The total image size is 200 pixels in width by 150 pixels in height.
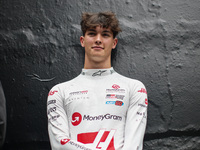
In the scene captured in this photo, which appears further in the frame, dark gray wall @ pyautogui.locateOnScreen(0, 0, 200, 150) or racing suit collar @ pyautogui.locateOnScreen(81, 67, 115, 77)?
dark gray wall @ pyautogui.locateOnScreen(0, 0, 200, 150)

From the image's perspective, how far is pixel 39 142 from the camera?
1939 mm

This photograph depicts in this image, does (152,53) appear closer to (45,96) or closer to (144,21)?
(144,21)

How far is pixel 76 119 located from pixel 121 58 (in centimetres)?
57

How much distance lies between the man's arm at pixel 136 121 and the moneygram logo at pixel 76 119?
258 mm

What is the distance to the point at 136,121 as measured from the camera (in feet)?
4.95

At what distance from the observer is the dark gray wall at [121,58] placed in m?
1.91

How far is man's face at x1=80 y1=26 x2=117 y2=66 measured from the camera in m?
1.65

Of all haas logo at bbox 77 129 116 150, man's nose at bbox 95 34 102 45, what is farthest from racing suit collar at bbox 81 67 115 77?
haas logo at bbox 77 129 116 150

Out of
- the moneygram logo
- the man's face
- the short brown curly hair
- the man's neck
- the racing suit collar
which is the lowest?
the moneygram logo

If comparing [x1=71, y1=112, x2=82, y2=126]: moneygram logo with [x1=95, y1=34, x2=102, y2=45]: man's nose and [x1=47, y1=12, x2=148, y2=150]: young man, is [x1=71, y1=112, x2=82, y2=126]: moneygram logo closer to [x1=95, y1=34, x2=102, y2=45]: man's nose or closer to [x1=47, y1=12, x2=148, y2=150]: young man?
[x1=47, y1=12, x2=148, y2=150]: young man

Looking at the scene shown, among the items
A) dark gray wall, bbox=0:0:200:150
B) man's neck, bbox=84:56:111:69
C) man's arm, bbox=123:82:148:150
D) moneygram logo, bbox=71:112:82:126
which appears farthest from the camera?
dark gray wall, bbox=0:0:200:150

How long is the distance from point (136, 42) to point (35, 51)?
2.28ft

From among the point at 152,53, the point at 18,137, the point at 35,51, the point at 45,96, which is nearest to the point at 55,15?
the point at 35,51

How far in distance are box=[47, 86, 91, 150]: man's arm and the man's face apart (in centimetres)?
29
